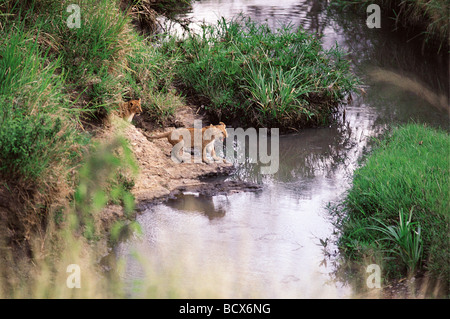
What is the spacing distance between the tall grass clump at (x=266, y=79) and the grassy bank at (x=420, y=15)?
2160 mm

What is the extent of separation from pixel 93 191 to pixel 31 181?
2.65 feet

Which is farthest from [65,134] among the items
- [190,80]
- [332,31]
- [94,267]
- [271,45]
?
[332,31]

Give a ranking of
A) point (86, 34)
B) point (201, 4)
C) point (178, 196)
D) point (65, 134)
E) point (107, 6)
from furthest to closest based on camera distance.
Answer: point (201, 4)
point (107, 6)
point (86, 34)
point (178, 196)
point (65, 134)

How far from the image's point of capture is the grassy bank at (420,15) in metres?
10.1

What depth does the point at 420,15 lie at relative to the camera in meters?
11.1

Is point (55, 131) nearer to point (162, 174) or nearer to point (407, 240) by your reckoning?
point (162, 174)

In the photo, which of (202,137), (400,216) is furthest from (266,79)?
(400,216)

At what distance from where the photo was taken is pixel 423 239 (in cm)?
482

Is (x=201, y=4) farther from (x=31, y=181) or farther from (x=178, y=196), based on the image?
(x=31, y=181)

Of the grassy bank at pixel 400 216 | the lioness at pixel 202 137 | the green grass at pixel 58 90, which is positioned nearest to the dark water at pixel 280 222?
the grassy bank at pixel 400 216

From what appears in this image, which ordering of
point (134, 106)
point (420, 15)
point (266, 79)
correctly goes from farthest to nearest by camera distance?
1. point (420, 15)
2. point (266, 79)
3. point (134, 106)

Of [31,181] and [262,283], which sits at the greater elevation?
[31,181]

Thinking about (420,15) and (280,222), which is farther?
(420,15)

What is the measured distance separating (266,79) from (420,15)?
4.22 metres
